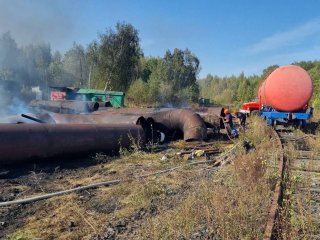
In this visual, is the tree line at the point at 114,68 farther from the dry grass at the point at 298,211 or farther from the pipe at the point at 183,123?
the dry grass at the point at 298,211

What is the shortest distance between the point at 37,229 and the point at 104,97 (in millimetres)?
24140

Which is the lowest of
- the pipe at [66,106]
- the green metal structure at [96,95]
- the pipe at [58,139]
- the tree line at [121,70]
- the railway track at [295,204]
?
the railway track at [295,204]

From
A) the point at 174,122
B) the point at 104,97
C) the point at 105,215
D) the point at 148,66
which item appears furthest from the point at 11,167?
the point at 148,66

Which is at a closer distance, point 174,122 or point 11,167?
point 11,167

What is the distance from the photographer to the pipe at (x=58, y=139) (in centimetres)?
615

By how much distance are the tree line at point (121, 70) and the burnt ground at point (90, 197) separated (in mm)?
10580

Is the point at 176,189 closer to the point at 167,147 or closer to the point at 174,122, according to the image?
the point at 167,147

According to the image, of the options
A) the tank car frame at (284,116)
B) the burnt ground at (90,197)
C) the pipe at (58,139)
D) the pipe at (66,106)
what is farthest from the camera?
the pipe at (66,106)

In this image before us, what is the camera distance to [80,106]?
17.5m

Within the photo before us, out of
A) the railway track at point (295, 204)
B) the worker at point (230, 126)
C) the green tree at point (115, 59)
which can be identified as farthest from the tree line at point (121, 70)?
the railway track at point (295, 204)

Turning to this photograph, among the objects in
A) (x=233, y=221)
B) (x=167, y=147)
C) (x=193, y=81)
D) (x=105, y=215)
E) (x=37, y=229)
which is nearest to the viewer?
(x=233, y=221)

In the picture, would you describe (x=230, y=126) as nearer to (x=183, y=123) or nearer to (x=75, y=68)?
(x=183, y=123)

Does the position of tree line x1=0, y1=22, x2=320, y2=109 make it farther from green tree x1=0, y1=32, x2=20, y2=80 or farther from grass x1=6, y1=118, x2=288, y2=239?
A: grass x1=6, y1=118, x2=288, y2=239

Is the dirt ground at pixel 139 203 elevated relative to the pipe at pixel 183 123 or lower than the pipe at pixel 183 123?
lower
